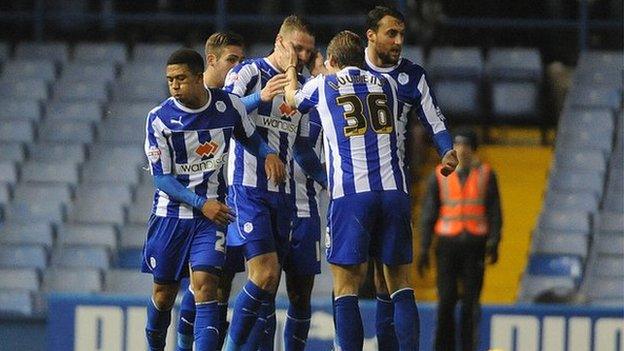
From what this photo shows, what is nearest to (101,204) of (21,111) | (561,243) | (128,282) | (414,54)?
(128,282)

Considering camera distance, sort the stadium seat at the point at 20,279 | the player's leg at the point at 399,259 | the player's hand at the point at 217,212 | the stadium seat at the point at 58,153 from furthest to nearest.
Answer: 1. the stadium seat at the point at 58,153
2. the stadium seat at the point at 20,279
3. the player's leg at the point at 399,259
4. the player's hand at the point at 217,212

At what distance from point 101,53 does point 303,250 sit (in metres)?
8.19

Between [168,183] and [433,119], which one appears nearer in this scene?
[168,183]

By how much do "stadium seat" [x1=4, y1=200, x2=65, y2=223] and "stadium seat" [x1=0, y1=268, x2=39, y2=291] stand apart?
0.70m

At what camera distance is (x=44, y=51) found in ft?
61.4

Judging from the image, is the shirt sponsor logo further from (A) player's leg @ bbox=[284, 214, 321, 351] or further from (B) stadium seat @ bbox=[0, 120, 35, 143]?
(B) stadium seat @ bbox=[0, 120, 35, 143]

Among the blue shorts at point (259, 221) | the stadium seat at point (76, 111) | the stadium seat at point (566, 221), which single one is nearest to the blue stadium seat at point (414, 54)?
the stadium seat at point (566, 221)

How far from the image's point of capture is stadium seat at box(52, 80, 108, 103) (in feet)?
59.3

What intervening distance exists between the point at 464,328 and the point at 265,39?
6.52 m

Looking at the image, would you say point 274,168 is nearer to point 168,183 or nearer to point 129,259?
point 168,183

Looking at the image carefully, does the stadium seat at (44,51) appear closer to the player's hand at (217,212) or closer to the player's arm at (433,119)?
the player's arm at (433,119)

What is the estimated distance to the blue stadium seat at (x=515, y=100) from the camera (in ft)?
59.8

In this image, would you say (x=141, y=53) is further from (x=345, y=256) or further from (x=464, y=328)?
(x=345, y=256)

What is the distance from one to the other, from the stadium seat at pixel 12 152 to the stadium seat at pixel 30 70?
97 centimetres
